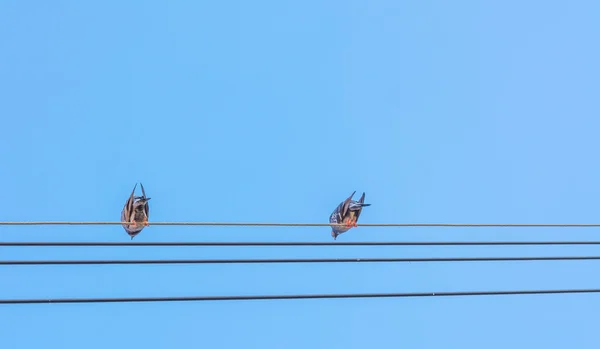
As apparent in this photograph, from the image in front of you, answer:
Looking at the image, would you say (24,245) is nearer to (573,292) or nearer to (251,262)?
(251,262)

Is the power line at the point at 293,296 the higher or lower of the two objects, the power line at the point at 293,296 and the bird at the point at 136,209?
the lower

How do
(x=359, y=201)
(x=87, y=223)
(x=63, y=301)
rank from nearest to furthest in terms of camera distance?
(x=63, y=301)
(x=87, y=223)
(x=359, y=201)

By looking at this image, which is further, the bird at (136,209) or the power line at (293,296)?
the bird at (136,209)

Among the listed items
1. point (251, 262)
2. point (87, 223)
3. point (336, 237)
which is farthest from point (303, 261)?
point (336, 237)

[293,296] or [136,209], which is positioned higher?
[136,209]

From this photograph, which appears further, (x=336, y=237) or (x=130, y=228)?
(x=336, y=237)

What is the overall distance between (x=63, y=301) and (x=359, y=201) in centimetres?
776

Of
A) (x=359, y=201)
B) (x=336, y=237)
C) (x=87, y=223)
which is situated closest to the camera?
(x=87, y=223)

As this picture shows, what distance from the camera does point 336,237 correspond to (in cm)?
1883

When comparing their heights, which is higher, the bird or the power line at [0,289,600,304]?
the bird

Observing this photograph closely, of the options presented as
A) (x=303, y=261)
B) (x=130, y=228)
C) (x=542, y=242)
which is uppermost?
(x=130, y=228)

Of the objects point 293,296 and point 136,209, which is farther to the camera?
point 136,209

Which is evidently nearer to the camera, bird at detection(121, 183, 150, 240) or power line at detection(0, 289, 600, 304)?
power line at detection(0, 289, 600, 304)

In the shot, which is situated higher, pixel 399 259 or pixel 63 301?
pixel 399 259
